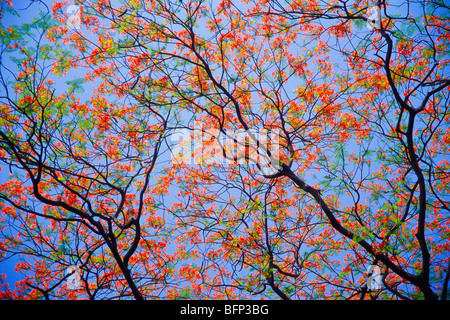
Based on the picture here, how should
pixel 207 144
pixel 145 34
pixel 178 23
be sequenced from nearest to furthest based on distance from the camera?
1. pixel 178 23
2. pixel 145 34
3. pixel 207 144

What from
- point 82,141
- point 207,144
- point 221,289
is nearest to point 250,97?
point 207,144

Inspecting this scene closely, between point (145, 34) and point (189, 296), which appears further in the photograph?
point (189, 296)

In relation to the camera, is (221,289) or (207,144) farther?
(221,289)

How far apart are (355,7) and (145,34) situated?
3912 millimetres

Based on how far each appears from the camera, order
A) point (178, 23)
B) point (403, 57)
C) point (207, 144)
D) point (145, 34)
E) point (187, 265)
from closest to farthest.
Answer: point (178, 23), point (145, 34), point (403, 57), point (207, 144), point (187, 265)

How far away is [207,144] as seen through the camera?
6844 mm

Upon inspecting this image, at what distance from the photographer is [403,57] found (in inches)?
229

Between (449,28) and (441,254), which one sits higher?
(449,28)

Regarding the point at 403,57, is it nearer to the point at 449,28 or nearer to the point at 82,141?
the point at 449,28

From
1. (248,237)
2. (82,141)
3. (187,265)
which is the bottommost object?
(187,265)

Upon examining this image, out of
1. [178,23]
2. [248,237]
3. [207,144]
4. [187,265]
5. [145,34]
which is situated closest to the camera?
[178,23]
